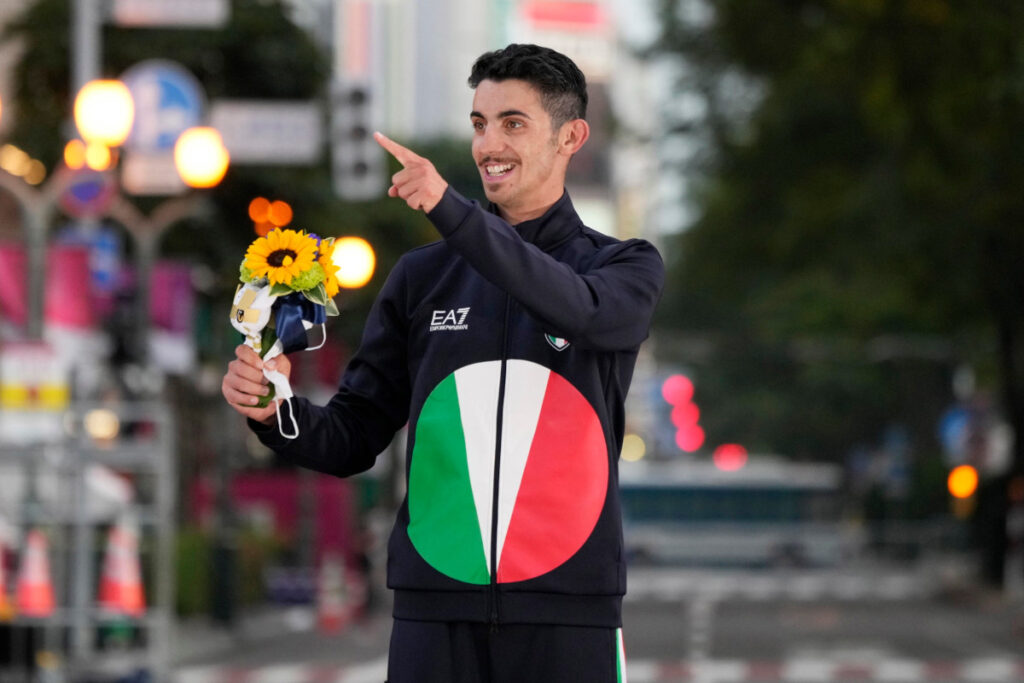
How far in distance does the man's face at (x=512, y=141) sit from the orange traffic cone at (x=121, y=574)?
898 centimetres

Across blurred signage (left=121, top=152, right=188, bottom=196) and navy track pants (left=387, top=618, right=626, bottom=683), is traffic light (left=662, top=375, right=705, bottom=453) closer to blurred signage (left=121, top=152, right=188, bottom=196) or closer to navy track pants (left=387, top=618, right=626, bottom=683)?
blurred signage (left=121, top=152, right=188, bottom=196)

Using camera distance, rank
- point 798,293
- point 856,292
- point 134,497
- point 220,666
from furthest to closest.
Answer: point 798,293
point 856,292
point 220,666
point 134,497

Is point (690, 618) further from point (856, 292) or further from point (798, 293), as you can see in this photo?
point (798, 293)

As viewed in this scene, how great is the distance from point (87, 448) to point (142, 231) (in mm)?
10051

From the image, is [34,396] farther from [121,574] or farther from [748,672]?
[748,672]

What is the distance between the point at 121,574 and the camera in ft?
40.2

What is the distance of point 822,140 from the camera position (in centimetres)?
3039

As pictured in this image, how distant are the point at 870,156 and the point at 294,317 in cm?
2706

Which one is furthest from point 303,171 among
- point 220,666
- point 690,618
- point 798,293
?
point 798,293

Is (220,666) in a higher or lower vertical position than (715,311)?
lower

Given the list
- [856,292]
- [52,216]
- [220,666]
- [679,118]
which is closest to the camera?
[220,666]

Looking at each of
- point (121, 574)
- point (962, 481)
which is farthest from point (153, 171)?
point (962, 481)

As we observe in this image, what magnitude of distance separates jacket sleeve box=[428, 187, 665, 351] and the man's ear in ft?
0.96

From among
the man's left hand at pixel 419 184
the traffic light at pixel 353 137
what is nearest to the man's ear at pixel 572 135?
the man's left hand at pixel 419 184
